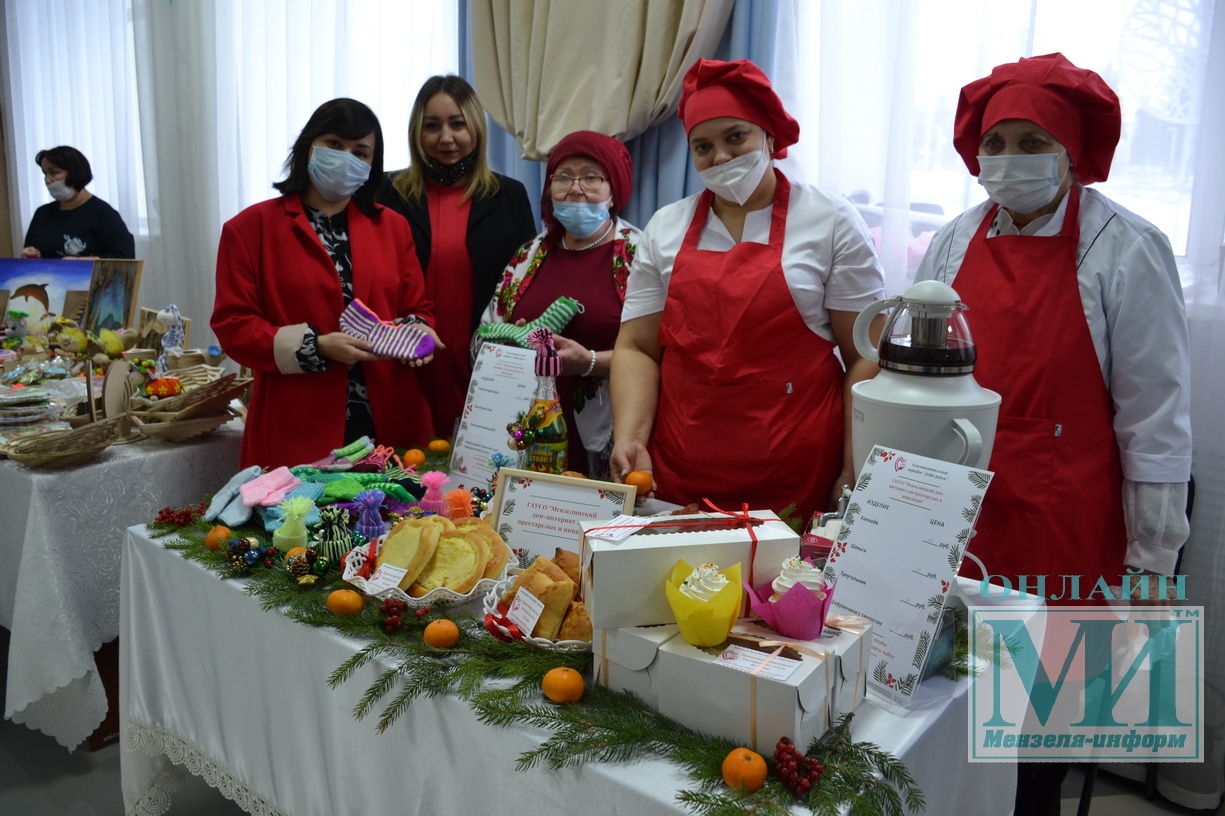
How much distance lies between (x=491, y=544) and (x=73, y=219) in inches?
156

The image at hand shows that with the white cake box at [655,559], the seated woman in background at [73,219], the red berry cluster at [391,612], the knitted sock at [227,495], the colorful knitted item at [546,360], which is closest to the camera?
the white cake box at [655,559]

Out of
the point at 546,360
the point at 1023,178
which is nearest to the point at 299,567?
the point at 546,360

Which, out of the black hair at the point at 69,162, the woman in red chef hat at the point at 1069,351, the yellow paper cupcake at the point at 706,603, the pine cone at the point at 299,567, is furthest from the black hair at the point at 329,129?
the black hair at the point at 69,162

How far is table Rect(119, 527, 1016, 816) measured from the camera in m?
1.03

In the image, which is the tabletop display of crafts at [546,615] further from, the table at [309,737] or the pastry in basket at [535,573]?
the table at [309,737]

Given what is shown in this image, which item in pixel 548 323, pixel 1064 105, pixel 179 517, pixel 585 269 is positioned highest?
pixel 1064 105

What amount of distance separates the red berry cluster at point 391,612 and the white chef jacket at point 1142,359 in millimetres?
1186

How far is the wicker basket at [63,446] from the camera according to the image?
82.4 inches

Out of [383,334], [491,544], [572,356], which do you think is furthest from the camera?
[383,334]

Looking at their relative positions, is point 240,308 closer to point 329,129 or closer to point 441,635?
point 329,129

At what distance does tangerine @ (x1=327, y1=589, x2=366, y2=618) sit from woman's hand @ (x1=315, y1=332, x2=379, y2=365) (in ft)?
3.15

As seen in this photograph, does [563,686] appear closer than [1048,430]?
Yes

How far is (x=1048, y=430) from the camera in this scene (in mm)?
1553
